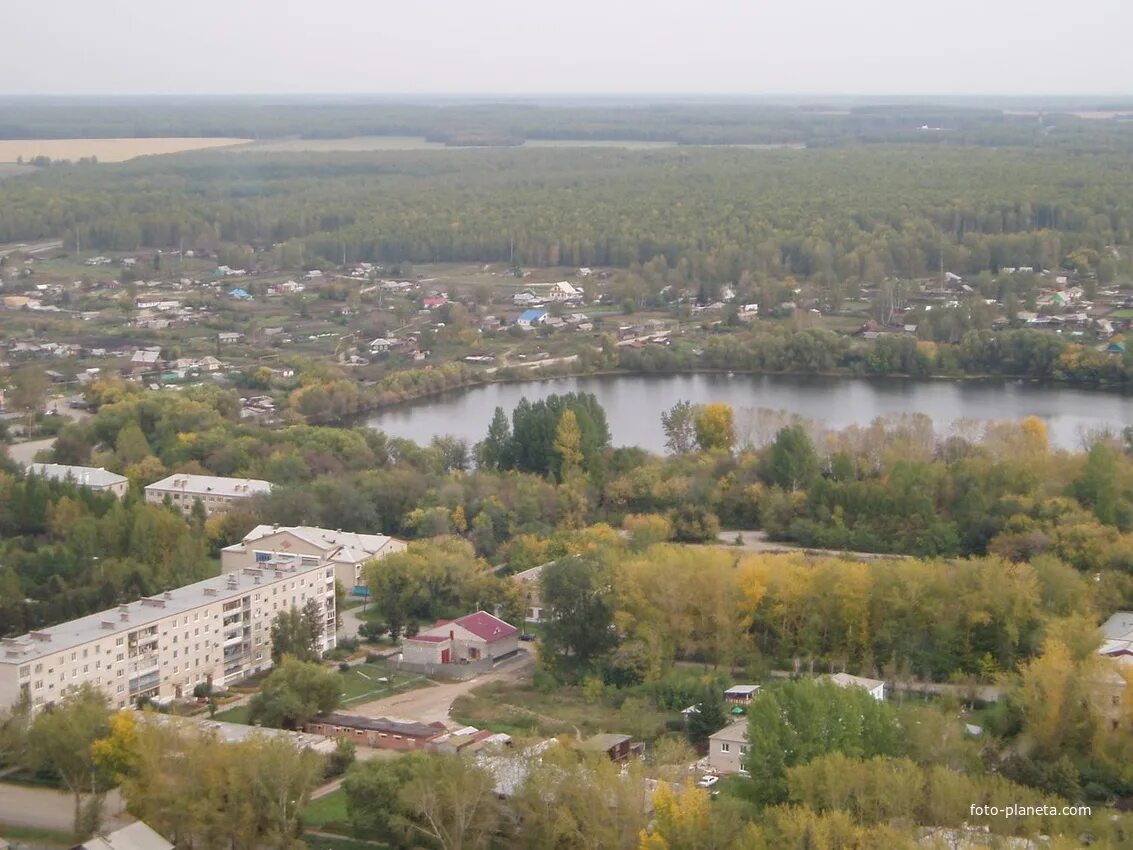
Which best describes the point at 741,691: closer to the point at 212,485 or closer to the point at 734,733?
the point at 734,733

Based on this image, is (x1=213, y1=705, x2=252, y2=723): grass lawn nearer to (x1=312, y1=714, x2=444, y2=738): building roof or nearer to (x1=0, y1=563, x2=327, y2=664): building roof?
(x1=312, y1=714, x2=444, y2=738): building roof

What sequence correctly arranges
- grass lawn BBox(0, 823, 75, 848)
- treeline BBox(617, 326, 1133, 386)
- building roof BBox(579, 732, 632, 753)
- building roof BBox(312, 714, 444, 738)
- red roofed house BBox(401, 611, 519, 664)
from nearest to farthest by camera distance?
grass lawn BBox(0, 823, 75, 848) → building roof BBox(579, 732, 632, 753) → building roof BBox(312, 714, 444, 738) → red roofed house BBox(401, 611, 519, 664) → treeline BBox(617, 326, 1133, 386)

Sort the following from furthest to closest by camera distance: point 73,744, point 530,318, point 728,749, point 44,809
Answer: point 530,318 → point 728,749 → point 44,809 → point 73,744

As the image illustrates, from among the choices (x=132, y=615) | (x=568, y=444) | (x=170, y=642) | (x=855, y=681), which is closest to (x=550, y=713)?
(x=855, y=681)

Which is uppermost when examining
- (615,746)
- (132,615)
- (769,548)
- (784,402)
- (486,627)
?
(132,615)

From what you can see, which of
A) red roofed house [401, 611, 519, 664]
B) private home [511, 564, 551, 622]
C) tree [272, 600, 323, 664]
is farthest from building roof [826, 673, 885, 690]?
tree [272, 600, 323, 664]

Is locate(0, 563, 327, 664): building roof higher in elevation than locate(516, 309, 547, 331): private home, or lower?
higher

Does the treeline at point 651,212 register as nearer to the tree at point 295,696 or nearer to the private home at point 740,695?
the private home at point 740,695

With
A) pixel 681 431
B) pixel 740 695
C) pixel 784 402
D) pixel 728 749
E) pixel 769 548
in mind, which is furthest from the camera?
pixel 784 402
